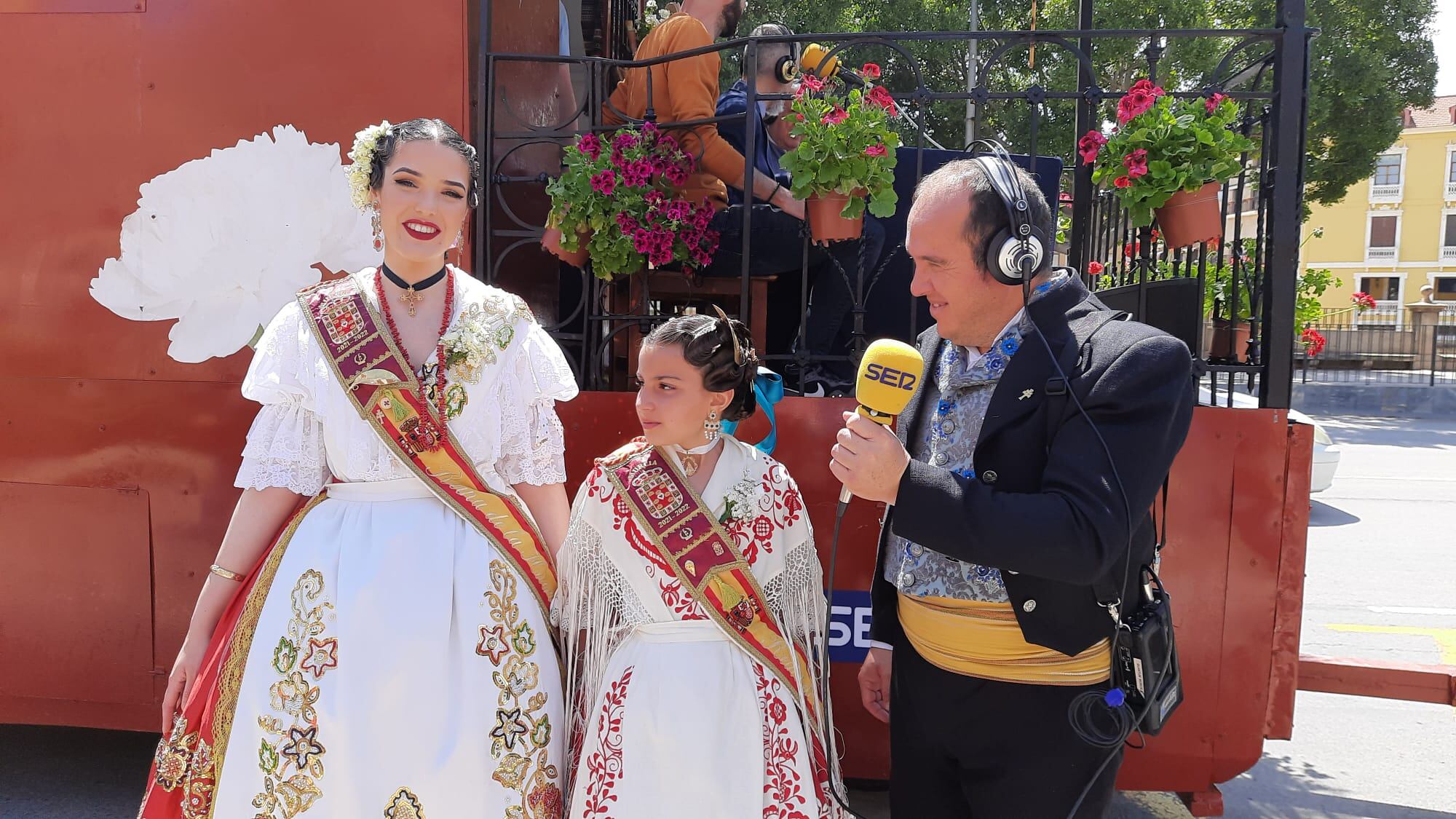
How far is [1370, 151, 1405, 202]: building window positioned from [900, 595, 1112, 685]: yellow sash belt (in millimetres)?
47983

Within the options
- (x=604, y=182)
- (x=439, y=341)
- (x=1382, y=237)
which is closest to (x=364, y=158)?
(x=439, y=341)

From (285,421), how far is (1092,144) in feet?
8.49

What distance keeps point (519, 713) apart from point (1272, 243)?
2701 mm

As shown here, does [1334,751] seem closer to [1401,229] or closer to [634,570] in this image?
[634,570]

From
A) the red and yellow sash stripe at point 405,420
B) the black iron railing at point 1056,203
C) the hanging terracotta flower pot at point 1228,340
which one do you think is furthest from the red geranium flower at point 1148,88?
the red and yellow sash stripe at point 405,420

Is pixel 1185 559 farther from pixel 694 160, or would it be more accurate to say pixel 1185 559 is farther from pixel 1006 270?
pixel 694 160

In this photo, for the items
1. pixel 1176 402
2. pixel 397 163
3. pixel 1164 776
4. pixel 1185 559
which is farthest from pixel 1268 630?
pixel 397 163

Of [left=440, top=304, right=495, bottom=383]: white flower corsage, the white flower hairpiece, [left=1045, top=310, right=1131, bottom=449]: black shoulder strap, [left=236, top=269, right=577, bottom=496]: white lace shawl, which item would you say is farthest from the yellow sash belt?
the white flower hairpiece

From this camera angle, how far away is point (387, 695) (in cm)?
218

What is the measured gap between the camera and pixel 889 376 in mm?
1794

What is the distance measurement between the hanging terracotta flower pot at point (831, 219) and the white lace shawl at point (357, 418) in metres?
1.18

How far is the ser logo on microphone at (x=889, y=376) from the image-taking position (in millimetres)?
1792

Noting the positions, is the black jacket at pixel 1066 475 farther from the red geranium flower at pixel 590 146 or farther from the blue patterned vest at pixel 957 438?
the red geranium flower at pixel 590 146

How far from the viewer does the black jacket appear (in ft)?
5.79
